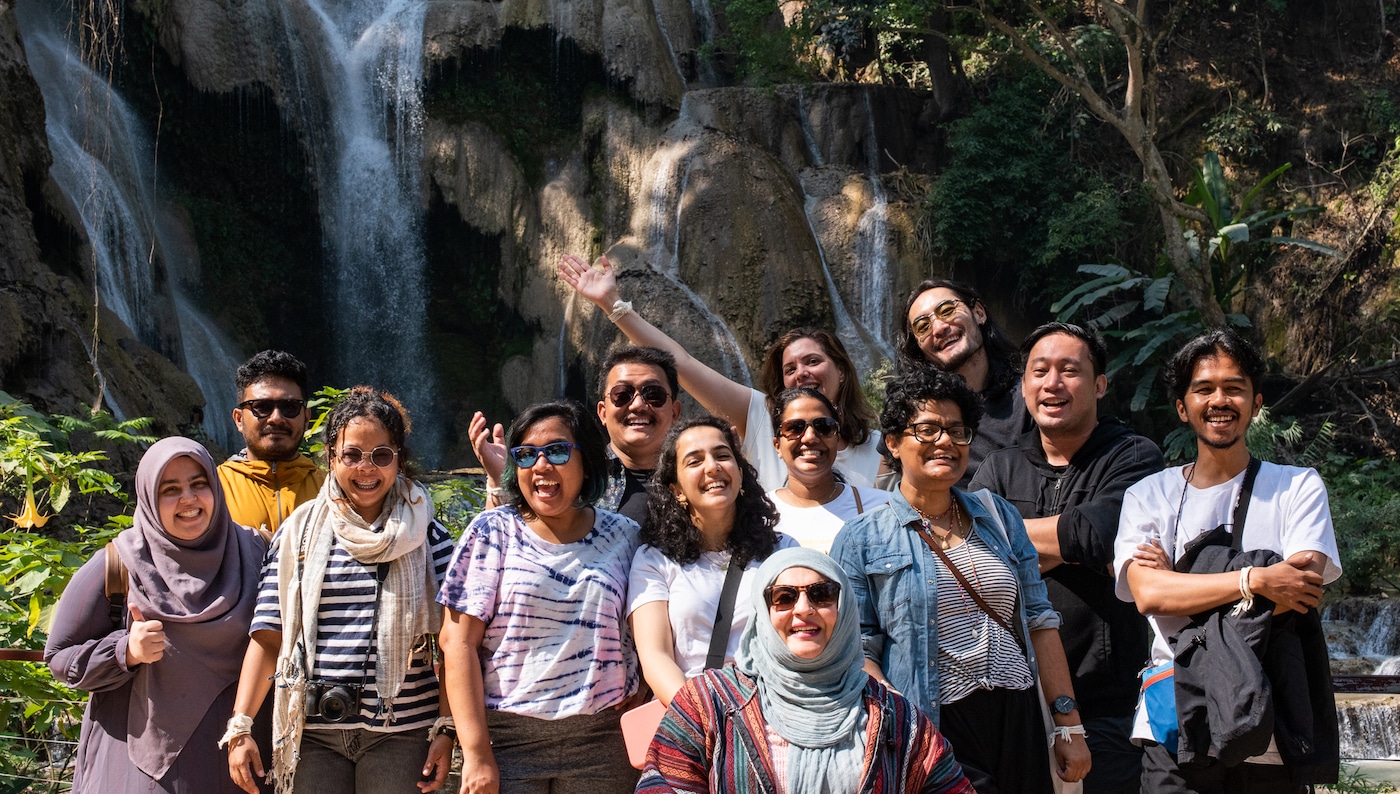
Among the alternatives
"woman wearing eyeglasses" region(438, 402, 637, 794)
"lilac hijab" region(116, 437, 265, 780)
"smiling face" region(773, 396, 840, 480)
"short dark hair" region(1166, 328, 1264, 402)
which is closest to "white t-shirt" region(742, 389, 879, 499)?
"smiling face" region(773, 396, 840, 480)

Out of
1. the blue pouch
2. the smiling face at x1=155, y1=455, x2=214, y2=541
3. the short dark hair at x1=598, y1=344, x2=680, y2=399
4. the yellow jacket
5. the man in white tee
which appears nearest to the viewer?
the man in white tee

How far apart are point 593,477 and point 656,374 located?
0.69m

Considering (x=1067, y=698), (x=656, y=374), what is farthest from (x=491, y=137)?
(x=1067, y=698)

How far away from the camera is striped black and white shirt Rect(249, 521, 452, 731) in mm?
3377

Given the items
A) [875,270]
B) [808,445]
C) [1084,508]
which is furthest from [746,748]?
[875,270]

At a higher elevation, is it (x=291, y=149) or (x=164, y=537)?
(x=291, y=149)

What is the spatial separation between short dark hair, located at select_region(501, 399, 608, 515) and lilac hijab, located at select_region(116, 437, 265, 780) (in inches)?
34.7

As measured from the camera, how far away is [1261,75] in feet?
63.3

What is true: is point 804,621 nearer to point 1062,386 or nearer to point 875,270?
point 1062,386

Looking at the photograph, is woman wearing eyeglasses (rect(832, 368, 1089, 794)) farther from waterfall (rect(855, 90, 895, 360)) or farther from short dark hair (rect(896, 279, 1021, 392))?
waterfall (rect(855, 90, 895, 360))

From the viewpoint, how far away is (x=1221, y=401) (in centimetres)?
331

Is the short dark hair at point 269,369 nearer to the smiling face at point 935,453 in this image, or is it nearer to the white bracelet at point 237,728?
the white bracelet at point 237,728

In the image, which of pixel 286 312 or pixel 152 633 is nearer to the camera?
pixel 152 633

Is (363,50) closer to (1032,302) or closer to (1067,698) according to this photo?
(1032,302)
